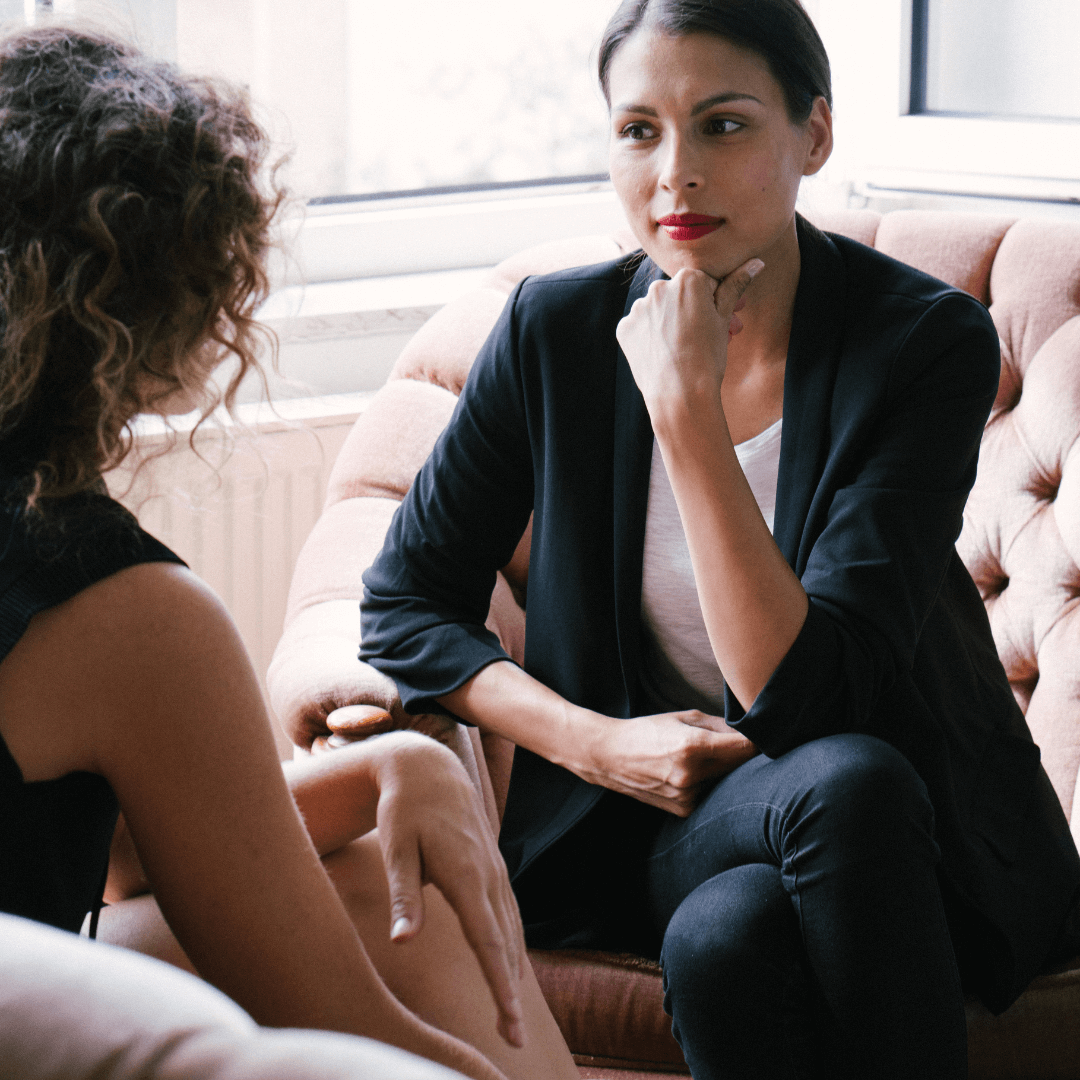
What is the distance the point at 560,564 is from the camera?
138cm

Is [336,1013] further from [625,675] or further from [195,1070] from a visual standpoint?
[625,675]

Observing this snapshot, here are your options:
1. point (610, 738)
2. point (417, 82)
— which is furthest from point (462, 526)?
point (417, 82)

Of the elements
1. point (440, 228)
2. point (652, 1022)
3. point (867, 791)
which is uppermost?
point (440, 228)

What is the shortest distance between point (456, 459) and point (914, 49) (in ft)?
4.11

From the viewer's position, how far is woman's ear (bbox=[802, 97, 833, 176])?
4.35 feet

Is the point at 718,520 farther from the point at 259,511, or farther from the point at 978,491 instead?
the point at 259,511

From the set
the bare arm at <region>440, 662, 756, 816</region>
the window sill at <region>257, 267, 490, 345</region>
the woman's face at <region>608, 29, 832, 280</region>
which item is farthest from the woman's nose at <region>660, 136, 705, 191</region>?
the window sill at <region>257, 267, 490, 345</region>

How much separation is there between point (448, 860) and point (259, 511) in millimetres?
1204

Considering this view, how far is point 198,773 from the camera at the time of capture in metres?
0.74

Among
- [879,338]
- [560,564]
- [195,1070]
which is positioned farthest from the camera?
[560,564]

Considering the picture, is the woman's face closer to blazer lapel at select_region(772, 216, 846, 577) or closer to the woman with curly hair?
blazer lapel at select_region(772, 216, 846, 577)

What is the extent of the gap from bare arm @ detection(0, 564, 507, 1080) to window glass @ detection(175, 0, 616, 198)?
159cm

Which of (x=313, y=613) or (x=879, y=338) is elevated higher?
(x=879, y=338)

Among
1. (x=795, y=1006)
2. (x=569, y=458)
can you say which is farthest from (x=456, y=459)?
(x=795, y=1006)
